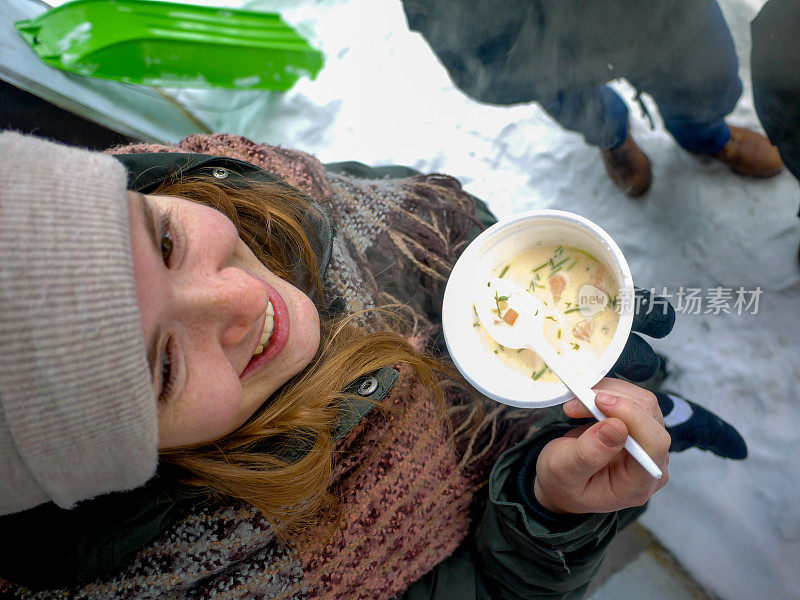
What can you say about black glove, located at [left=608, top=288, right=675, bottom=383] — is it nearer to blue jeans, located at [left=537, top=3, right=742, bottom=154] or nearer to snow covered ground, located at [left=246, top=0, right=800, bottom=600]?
snow covered ground, located at [left=246, top=0, right=800, bottom=600]

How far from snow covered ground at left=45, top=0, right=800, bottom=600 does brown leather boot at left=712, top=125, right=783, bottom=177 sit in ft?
0.14

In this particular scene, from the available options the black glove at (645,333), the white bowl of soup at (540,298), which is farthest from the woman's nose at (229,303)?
the black glove at (645,333)

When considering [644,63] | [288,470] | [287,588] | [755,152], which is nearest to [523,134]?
[644,63]

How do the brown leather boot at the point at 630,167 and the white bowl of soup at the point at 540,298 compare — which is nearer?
the white bowl of soup at the point at 540,298

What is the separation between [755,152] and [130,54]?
1.90 meters

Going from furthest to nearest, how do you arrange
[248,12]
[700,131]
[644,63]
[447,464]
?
1. [248,12]
2. [700,131]
3. [644,63]
4. [447,464]

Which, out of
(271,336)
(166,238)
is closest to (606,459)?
(271,336)

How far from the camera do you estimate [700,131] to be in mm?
1395

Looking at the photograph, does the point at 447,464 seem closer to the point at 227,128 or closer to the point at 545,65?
the point at 545,65

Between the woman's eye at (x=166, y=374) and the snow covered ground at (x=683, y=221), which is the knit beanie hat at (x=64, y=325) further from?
the snow covered ground at (x=683, y=221)

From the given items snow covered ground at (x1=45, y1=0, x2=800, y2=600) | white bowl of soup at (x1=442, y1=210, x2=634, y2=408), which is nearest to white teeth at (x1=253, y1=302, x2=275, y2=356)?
white bowl of soup at (x1=442, y1=210, x2=634, y2=408)

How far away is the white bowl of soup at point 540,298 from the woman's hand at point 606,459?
6 cm

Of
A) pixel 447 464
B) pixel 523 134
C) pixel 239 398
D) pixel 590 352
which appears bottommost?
pixel 447 464

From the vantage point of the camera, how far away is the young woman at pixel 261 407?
0.53 m
